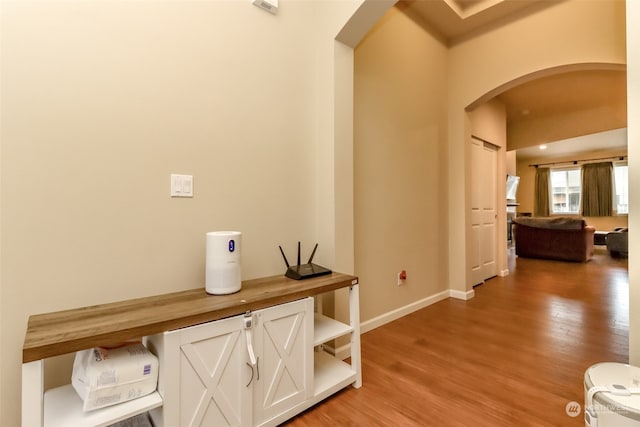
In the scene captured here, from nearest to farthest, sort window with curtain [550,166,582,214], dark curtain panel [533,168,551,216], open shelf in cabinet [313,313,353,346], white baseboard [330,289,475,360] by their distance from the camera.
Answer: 1. open shelf in cabinet [313,313,353,346]
2. white baseboard [330,289,475,360]
3. window with curtain [550,166,582,214]
4. dark curtain panel [533,168,551,216]

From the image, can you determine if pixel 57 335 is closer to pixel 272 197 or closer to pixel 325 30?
pixel 272 197

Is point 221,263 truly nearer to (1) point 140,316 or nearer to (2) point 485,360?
(1) point 140,316

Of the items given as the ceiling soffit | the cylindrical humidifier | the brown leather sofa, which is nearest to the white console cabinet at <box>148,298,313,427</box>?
the cylindrical humidifier

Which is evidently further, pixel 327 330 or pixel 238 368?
pixel 327 330

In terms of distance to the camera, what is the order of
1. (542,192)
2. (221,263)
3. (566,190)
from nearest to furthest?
1. (221,263)
2. (566,190)
3. (542,192)

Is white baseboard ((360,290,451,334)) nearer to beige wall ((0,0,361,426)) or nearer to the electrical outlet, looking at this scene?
the electrical outlet

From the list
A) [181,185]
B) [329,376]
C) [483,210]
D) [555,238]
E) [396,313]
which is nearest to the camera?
[181,185]

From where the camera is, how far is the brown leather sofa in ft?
18.9

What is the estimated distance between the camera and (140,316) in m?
1.16

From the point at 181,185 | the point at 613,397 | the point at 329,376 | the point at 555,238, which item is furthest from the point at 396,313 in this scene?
the point at 555,238

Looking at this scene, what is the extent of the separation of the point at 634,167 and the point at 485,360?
4.85ft

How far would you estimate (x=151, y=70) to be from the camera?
150cm

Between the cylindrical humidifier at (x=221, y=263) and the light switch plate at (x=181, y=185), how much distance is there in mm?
304

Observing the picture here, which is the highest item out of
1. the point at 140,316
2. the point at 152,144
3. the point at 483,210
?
the point at 152,144
